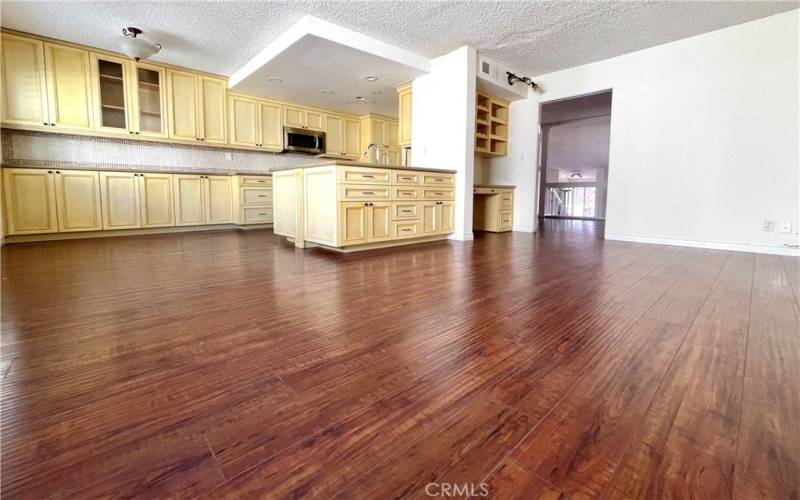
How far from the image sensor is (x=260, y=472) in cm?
73

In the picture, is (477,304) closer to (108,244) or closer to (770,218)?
(770,218)

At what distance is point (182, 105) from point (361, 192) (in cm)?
340

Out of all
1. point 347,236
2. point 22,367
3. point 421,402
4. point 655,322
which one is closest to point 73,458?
point 22,367

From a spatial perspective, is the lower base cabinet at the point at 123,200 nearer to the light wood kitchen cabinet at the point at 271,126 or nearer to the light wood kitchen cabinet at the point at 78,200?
the light wood kitchen cabinet at the point at 78,200

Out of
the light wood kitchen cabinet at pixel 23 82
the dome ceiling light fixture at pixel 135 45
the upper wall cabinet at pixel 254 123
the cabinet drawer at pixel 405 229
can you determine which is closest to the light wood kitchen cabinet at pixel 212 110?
the upper wall cabinet at pixel 254 123

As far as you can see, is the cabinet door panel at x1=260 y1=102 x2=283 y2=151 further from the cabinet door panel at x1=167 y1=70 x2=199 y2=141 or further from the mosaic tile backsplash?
the cabinet door panel at x1=167 y1=70 x2=199 y2=141

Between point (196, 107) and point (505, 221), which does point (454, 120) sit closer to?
point (505, 221)

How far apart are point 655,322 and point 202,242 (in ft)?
14.2

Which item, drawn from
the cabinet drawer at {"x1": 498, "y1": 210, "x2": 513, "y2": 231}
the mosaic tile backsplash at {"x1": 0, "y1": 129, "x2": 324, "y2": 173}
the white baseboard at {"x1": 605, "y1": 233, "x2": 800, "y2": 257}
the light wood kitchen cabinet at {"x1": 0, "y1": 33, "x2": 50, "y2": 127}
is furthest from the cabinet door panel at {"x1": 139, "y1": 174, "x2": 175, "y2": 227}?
the white baseboard at {"x1": 605, "y1": 233, "x2": 800, "y2": 257}

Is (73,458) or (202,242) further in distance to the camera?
(202,242)

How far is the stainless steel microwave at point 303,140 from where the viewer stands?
20.2 feet

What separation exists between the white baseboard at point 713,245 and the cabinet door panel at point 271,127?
516 cm

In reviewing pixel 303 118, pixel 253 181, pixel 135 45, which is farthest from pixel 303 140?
pixel 135 45

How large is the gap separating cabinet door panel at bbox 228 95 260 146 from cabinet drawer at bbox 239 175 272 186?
2.05ft
